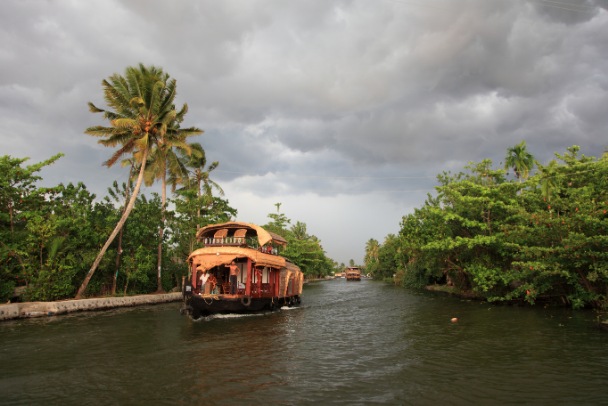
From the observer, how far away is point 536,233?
20.0m

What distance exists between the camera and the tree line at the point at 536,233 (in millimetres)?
17859

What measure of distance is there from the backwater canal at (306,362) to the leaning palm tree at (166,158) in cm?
1413

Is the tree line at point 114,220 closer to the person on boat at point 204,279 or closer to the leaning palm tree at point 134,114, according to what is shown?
the leaning palm tree at point 134,114

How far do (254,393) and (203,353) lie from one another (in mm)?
4248

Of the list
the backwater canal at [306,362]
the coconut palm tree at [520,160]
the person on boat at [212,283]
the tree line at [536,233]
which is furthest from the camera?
the coconut palm tree at [520,160]

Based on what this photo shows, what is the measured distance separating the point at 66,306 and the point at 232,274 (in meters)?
10.6

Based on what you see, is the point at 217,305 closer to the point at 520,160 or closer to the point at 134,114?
the point at 134,114

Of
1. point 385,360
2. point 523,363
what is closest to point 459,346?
point 523,363

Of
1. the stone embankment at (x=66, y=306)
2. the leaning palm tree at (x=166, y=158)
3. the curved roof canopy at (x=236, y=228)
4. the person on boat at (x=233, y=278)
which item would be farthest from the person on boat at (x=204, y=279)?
the leaning palm tree at (x=166, y=158)

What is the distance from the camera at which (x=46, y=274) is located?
21.8 m

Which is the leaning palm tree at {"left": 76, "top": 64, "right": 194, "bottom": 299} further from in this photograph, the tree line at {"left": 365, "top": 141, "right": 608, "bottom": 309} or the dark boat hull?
the tree line at {"left": 365, "top": 141, "right": 608, "bottom": 309}

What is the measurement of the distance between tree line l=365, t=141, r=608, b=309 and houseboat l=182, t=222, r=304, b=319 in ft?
37.2

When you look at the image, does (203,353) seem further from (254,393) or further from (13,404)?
(13,404)

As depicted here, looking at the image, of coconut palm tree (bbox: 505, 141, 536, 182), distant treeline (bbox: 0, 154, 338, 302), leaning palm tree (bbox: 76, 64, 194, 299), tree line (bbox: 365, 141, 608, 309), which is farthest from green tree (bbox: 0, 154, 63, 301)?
coconut palm tree (bbox: 505, 141, 536, 182)
